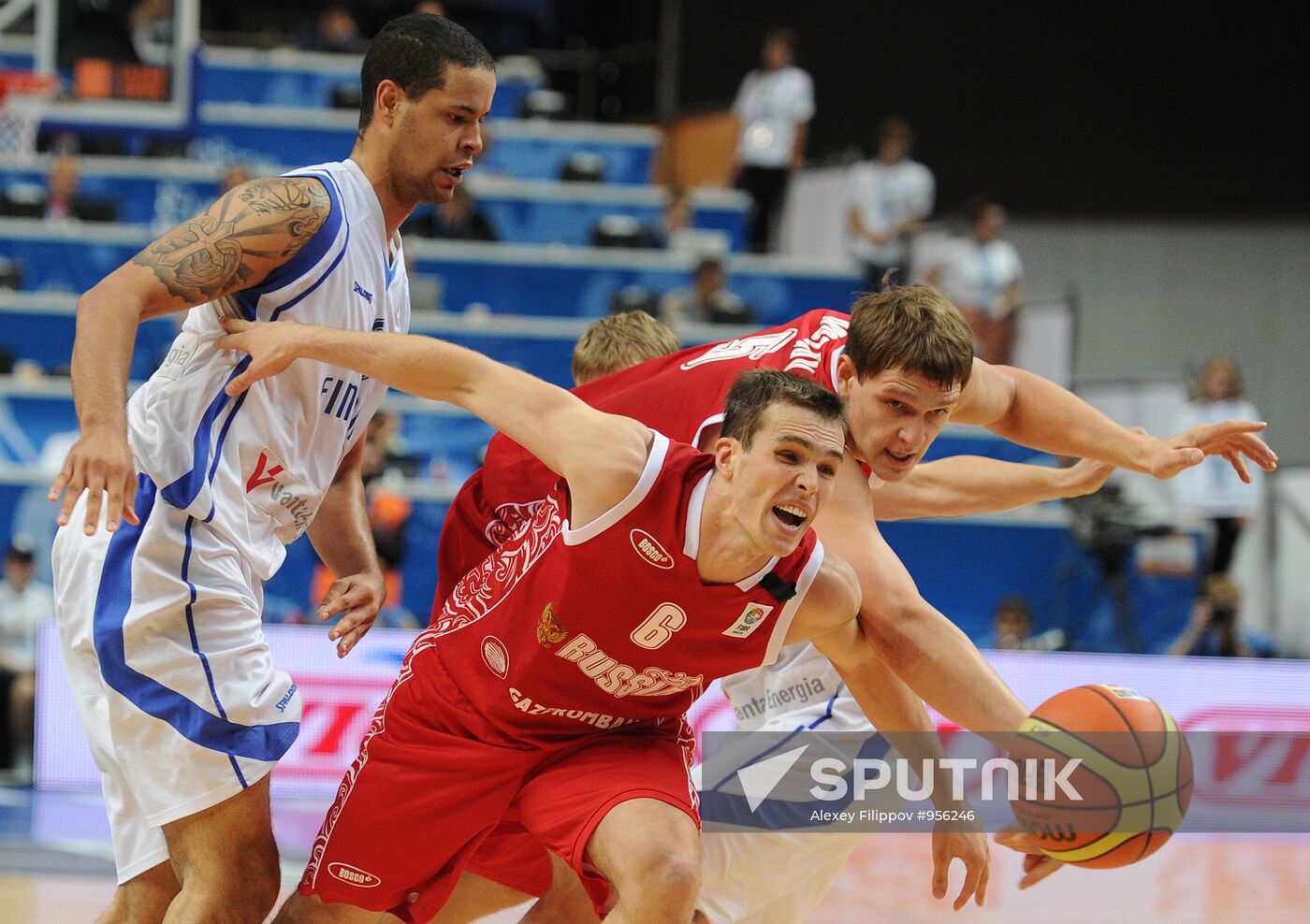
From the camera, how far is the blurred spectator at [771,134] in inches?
580

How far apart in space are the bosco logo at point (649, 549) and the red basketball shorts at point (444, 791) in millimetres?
557

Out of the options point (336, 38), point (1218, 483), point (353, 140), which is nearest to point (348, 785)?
point (1218, 483)

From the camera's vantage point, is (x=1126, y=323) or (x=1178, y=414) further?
(x=1126, y=323)

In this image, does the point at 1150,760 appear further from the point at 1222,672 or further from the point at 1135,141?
the point at 1135,141

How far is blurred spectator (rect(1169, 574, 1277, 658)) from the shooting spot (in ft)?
34.0

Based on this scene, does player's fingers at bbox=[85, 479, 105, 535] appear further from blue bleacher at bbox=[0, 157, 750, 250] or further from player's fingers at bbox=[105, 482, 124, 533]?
blue bleacher at bbox=[0, 157, 750, 250]

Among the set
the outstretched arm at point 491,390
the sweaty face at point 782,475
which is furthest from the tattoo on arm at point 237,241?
the sweaty face at point 782,475

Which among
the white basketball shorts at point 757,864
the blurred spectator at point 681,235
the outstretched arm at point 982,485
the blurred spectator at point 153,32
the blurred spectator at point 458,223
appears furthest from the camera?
the blurred spectator at point 681,235

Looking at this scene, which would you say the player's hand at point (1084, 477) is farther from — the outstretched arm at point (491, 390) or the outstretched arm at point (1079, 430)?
the outstretched arm at point (491, 390)

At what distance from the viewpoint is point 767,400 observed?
3.43m

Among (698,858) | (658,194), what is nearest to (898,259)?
(658,194)

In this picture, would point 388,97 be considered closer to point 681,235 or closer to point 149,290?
point 149,290

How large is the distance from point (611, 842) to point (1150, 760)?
4.48 feet

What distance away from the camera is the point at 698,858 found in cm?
349
